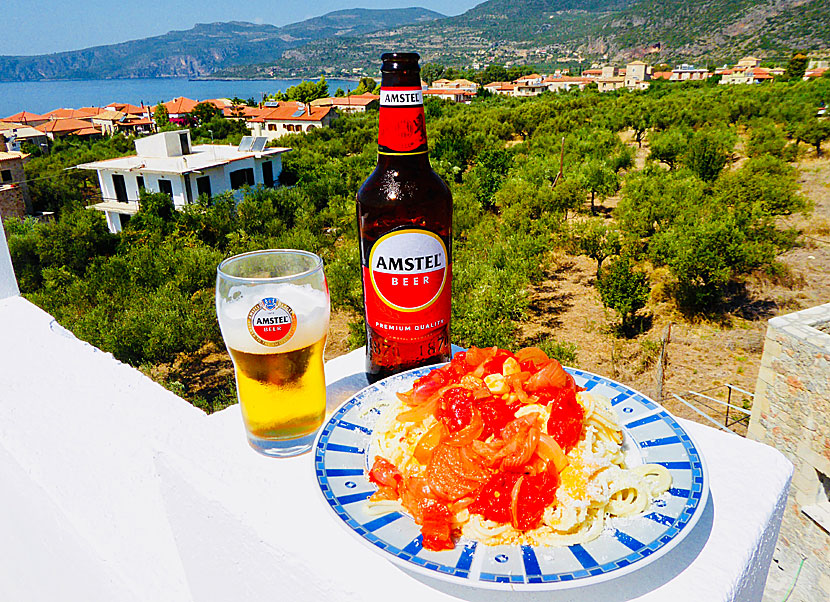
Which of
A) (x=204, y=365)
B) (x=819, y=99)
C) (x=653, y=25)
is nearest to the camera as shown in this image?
(x=204, y=365)

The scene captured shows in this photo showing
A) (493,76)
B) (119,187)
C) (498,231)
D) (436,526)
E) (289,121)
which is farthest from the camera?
(493,76)

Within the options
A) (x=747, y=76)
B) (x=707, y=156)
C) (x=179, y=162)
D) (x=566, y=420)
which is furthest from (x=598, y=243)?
(x=747, y=76)

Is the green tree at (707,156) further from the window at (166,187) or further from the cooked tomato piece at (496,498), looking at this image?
the cooked tomato piece at (496,498)

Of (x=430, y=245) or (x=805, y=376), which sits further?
(x=805, y=376)

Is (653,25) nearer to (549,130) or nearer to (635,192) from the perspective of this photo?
(549,130)

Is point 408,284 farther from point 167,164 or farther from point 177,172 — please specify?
point 167,164

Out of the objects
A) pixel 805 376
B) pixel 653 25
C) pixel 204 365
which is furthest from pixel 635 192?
pixel 653 25
